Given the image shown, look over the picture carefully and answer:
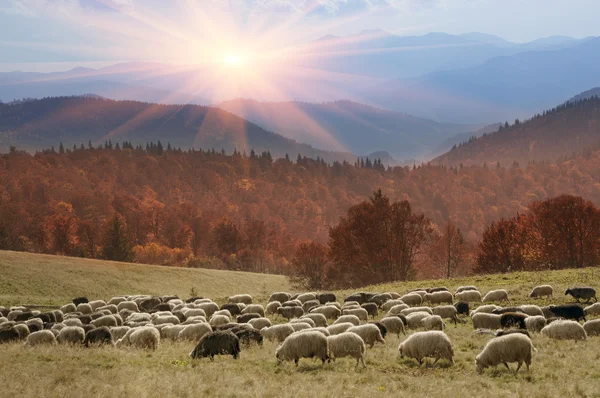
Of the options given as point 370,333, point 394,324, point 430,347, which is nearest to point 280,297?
point 394,324

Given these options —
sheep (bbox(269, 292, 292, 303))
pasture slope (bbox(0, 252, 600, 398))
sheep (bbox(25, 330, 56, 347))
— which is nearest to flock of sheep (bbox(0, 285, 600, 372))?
sheep (bbox(25, 330, 56, 347))

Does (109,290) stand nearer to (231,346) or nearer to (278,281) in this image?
(278,281)

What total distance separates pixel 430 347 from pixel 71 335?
1565 centimetres

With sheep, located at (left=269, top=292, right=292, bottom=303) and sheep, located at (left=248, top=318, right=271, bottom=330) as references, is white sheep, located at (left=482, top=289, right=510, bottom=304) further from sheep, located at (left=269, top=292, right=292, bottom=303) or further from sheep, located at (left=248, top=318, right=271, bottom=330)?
sheep, located at (left=269, top=292, right=292, bottom=303)

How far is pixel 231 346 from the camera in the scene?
19844 millimetres

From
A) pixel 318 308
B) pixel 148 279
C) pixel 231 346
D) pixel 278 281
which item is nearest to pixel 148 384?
pixel 231 346

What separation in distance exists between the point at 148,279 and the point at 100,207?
87995 millimetres

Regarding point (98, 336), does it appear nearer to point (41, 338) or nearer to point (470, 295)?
point (41, 338)

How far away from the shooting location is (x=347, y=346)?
59.8 feet

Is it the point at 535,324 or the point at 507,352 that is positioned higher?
the point at 507,352

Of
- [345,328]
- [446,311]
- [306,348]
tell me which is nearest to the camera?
[306,348]

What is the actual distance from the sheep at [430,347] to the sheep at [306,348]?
2.81 m

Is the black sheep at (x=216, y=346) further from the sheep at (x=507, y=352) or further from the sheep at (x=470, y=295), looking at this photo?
the sheep at (x=470, y=295)

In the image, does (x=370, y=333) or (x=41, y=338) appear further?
(x=41, y=338)
